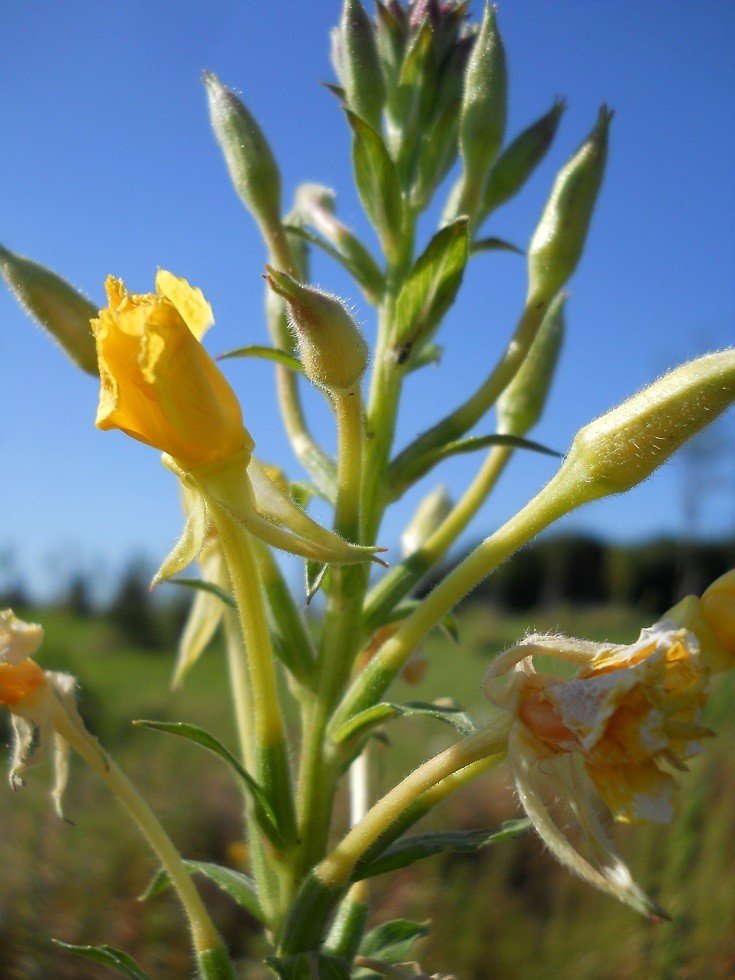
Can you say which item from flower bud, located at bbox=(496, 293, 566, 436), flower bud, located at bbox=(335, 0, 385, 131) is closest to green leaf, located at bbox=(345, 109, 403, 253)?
flower bud, located at bbox=(335, 0, 385, 131)

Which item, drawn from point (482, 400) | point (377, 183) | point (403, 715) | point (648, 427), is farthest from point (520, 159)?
point (403, 715)

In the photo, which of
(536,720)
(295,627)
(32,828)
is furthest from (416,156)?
(32,828)

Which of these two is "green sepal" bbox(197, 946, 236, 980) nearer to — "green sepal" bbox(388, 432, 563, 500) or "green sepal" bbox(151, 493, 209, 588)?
"green sepal" bbox(151, 493, 209, 588)

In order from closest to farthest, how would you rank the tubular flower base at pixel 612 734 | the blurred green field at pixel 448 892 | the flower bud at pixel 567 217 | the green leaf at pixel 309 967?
1. the tubular flower base at pixel 612 734
2. the green leaf at pixel 309 967
3. the flower bud at pixel 567 217
4. the blurred green field at pixel 448 892

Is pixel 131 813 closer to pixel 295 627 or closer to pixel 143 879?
pixel 295 627

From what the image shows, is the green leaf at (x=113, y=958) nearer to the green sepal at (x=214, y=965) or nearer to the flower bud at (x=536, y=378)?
the green sepal at (x=214, y=965)

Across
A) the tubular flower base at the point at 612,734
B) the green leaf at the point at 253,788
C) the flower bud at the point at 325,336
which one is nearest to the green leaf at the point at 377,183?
the flower bud at the point at 325,336

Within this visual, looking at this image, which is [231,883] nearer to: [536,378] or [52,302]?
[52,302]
